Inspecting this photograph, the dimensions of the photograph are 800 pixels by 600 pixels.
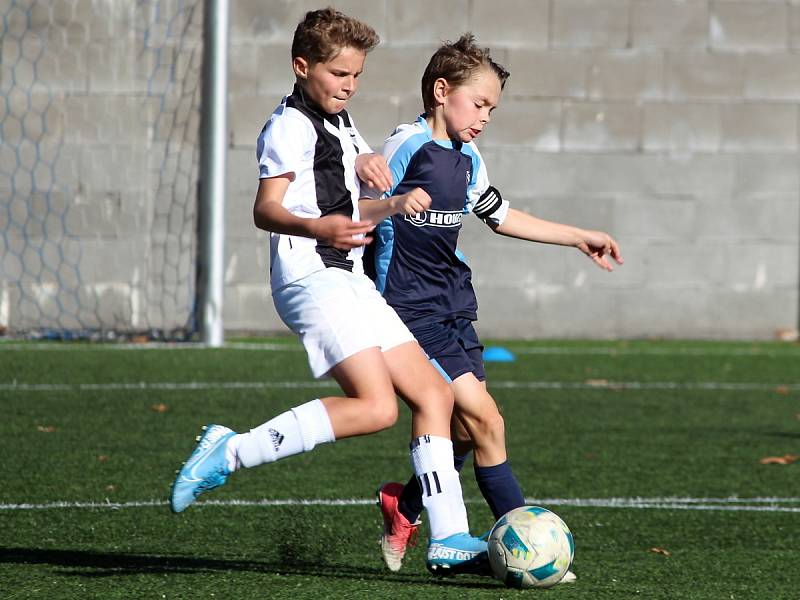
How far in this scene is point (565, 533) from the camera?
3.81 meters

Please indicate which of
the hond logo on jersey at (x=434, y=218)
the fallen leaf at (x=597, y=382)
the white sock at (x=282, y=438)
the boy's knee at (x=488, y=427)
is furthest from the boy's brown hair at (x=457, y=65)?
the fallen leaf at (x=597, y=382)

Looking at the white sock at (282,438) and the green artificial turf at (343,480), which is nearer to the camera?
the white sock at (282,438)

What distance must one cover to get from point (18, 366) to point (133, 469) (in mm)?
3209

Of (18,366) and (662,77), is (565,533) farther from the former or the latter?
(662,77)

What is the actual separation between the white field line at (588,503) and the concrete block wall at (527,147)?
5427 mm

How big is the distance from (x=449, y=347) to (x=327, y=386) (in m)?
4.10

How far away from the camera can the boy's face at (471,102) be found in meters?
4.19

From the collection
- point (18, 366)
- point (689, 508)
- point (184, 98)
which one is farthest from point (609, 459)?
point (184, 98)

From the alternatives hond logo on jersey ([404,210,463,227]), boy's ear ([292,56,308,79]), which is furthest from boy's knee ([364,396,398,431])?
boy's ear ([292,56,308,79])

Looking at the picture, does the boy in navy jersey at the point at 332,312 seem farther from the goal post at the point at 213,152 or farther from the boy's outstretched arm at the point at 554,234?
the goal post at the point at 213,152

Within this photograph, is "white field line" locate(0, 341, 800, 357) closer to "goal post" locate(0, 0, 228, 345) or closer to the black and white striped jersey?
"goal post" locate(0, 0, 228, 345)

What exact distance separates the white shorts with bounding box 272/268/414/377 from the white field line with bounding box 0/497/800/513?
58.3 inches

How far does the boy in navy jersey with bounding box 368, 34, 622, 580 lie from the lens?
4191 millimetres

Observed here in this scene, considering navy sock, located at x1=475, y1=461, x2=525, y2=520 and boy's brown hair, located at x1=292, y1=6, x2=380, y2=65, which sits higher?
boy's brown hair, located at x1=292, y1=6, x2=380, y2=65
